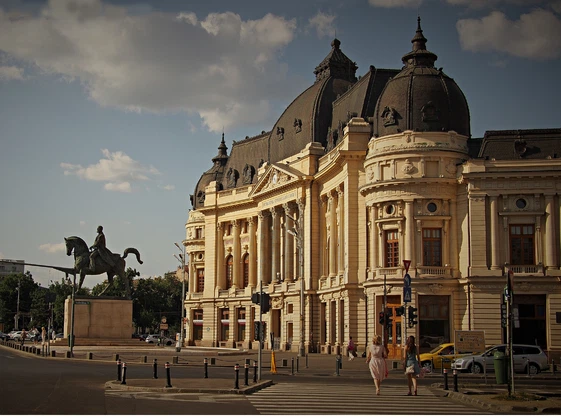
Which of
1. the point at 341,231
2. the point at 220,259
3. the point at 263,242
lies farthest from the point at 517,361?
the point at 220,259

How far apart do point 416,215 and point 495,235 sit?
241 inches

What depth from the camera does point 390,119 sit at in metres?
69.2

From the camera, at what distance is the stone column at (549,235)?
62875mm

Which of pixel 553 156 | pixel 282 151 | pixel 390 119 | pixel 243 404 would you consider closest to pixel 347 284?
pixel 390 119

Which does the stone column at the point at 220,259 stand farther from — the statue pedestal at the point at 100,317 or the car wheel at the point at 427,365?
the car wheel at the point at 427,365

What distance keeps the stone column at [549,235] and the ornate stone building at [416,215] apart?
0.26ft

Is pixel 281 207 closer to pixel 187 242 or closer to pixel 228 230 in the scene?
pixel 228 230

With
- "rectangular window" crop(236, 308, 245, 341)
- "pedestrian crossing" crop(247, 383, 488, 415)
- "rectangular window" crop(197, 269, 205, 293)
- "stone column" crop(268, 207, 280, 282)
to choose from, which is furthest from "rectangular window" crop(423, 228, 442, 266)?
"rectangular window" crop(197, 269, 205, 293)

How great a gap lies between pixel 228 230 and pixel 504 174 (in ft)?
174

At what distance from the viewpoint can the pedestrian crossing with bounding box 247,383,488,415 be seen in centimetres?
2439

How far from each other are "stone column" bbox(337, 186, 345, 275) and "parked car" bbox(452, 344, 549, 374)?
Result: 29585mm

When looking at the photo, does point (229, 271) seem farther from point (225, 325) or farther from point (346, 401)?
point (346, 401)

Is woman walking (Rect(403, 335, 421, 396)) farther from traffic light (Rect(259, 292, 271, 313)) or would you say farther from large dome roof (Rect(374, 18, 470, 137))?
large dome roof (Rect(374, 18, 470, 137))

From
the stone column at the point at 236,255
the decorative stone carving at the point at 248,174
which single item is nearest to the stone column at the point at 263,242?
the stone column at the point at 236,255
